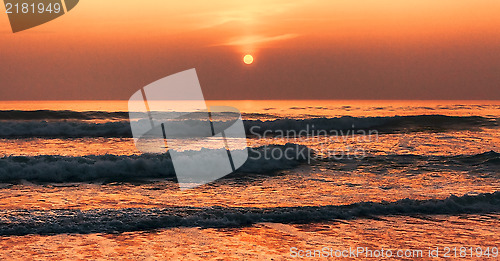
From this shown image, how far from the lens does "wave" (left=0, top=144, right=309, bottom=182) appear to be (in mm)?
13328

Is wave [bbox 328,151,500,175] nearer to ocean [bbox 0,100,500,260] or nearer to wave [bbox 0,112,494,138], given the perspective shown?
ocean [bbox 0,100,500,260]

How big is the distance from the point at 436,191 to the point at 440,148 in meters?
9.23

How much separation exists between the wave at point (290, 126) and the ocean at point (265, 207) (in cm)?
777

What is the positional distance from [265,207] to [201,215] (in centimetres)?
140

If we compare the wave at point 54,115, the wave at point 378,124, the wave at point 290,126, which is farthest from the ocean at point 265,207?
the wave at point 54,115

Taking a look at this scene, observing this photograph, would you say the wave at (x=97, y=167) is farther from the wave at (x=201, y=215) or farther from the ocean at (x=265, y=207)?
the wave at (x=201, y=215)

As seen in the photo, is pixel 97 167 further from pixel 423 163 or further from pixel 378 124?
pixel 378 124

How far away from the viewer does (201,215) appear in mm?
8727

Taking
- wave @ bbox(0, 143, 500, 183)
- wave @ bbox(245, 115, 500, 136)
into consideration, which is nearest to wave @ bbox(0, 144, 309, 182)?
wave @ bbox(0, 143, 500, 183)

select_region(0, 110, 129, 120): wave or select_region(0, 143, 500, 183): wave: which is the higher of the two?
select_region(0, 110, 129, 120): wave

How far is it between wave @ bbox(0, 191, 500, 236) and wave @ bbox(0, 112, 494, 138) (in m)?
18.3

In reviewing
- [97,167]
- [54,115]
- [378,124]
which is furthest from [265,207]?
[54,115]

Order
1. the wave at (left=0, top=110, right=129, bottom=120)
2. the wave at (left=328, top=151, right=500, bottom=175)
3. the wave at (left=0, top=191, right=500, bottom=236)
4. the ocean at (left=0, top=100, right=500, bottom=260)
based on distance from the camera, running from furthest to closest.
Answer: the wave at (left=0, top=110, right=129, bottom=120) → the wave at (left=328, top=151, right=500, bottom=175) → the wave at (left=0, top=191, right=500, bottom=236) → the ocean at (left=0, top=100, right=500, bottom=260)

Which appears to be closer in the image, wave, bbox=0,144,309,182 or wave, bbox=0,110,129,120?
wave, bbox=0,144,309,182
